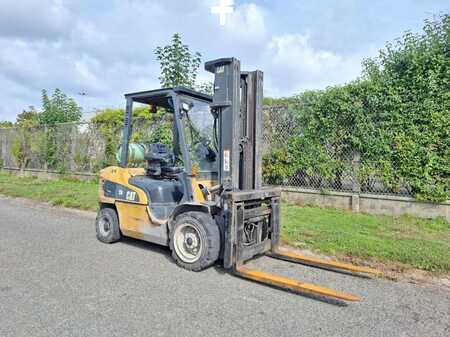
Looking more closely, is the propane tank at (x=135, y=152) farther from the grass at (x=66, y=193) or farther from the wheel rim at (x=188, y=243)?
the grass at (x=66, y=193)

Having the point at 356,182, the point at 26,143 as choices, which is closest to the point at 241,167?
the point at 356,182

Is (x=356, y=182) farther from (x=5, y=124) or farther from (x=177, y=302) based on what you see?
(x=5, y=124)

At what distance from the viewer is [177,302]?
3.62 metres

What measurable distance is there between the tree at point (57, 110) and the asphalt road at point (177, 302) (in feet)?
47.7

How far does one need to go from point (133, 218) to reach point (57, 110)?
1530 cm

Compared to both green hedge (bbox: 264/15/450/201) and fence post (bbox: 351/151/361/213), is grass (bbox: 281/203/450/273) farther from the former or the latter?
green hedge (bbox: 264/15/450/201)

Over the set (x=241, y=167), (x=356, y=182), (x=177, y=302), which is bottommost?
(x=177, y=302)

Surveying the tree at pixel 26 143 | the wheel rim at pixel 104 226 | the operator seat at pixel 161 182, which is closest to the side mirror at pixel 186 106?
the operator seat at pixel 161 182

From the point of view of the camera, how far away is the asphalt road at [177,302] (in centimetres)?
309

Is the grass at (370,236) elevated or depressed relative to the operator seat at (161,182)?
depressed

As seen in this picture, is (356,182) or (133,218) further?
(356,182)

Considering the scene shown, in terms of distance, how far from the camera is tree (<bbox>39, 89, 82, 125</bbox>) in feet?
59.9

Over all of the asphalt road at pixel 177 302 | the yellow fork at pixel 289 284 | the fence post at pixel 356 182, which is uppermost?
the fence post at pixel 356 182

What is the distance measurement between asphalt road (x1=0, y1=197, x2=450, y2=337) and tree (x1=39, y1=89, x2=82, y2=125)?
47.7ft
